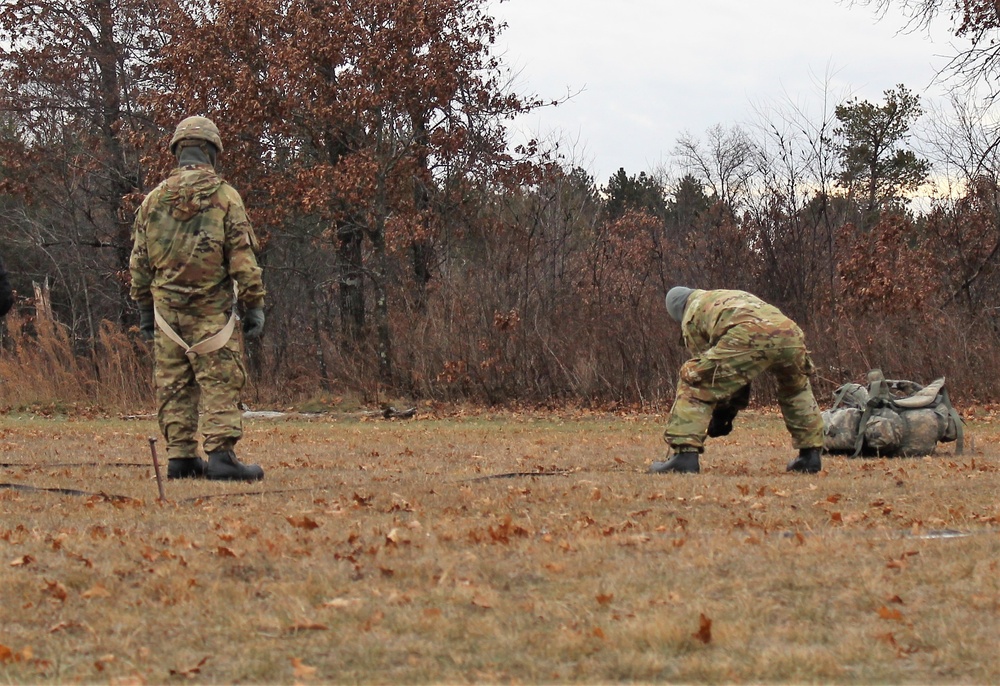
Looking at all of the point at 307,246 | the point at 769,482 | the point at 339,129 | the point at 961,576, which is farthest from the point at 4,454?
the point at 307,246

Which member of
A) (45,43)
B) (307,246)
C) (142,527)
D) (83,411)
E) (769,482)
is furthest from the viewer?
(307,246)

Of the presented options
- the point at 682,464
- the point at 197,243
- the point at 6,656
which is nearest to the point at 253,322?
the point at 197,243

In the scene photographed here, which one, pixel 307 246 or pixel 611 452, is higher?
pixel 307 246

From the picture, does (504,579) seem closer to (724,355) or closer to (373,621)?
(373,621)

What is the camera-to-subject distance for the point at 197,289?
9.25m

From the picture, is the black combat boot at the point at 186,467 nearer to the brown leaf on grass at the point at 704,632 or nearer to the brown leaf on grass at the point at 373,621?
the brown leaf on grass at the point at 373,621

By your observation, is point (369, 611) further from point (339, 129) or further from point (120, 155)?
point (120, 155)

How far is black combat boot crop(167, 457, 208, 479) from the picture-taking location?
30.6ft

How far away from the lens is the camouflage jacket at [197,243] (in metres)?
9.20

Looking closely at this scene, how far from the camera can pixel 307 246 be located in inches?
1444

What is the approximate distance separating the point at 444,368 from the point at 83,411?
6114 millimetres

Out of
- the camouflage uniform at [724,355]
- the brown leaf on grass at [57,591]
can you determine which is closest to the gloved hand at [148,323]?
the camouflage uniform at [724,355]

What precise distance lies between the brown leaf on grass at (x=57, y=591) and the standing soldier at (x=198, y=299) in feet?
12.6

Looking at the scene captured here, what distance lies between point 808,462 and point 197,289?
488 cm
